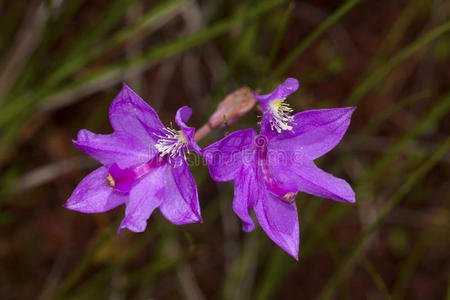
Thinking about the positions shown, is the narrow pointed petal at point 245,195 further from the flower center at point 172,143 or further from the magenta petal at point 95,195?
the magenta petal at point 95,195

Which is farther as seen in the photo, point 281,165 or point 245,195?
point 281,165

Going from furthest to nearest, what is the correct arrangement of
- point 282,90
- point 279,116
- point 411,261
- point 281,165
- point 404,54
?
1. point 411,261
2. point 404,54
3. point 281,165
4. point 279,116
5. point 282,90

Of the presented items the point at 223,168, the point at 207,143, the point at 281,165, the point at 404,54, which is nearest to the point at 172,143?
the point at 223,168

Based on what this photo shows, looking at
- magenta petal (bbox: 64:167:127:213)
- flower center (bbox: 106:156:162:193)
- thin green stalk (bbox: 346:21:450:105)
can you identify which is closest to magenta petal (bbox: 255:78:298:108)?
flower center (bbox: 106:156:162:193)

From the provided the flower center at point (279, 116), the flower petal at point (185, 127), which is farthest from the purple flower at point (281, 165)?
the flower petal at point (185, 127)

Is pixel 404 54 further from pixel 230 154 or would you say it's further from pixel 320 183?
pixel 230 154
